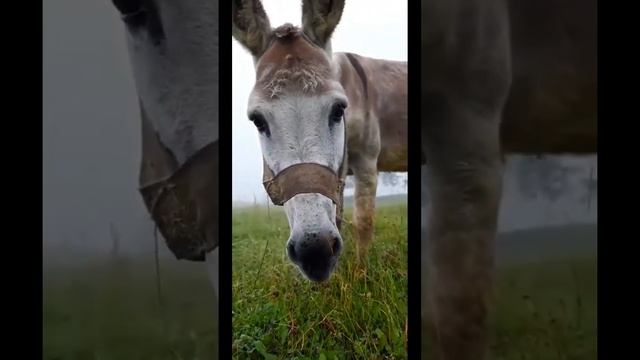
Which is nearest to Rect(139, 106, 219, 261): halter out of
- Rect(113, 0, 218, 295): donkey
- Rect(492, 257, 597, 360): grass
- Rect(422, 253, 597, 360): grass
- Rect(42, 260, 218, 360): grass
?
Rect(113, 0, 218, 295): donkey

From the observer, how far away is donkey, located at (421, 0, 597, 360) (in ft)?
8.93

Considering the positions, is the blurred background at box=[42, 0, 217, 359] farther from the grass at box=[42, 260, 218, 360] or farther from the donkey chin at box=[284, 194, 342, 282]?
the donkey chin at box=[284, 194, 342, 282]

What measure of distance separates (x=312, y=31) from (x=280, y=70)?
26cm

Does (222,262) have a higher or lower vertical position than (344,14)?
lower

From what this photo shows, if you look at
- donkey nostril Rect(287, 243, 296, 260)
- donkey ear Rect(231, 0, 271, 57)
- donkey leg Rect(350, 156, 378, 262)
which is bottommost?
donkey nostril Rect(287, 243, 296, 260)

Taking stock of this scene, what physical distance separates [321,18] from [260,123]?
2.00ft

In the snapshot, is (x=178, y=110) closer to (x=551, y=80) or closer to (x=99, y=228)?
(x=99, y=228)

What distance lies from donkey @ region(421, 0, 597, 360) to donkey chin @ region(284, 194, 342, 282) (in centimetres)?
48

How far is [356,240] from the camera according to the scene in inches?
110

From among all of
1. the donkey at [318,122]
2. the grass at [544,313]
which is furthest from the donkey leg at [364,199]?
the grass at [544,313]
